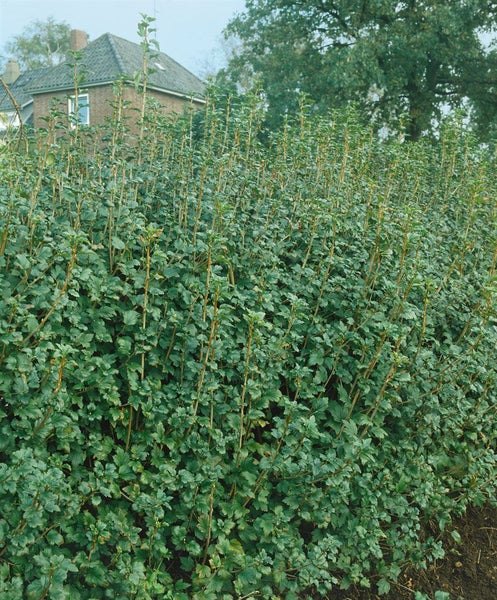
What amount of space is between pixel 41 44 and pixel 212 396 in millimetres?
58685

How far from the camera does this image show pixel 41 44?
5438cm

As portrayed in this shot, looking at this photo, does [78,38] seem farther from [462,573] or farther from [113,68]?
[462,573]

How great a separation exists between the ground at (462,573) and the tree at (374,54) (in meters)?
13.6

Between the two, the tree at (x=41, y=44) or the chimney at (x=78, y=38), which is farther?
the tree at (x=41, y=44)

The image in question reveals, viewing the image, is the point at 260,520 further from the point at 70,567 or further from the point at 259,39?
the point at 259,39

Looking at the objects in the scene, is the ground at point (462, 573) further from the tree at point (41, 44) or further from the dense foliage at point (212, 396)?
the tree at point (41, 44)

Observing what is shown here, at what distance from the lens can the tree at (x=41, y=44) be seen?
177ft

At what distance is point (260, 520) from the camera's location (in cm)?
280

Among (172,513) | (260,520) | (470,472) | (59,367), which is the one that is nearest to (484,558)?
(470,472)

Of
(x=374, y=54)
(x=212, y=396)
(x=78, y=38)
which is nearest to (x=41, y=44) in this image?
(x=78, y=38)

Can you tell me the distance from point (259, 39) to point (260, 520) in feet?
63.2

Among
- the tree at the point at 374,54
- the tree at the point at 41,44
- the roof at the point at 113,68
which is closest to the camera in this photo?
the tree at the point at 374,54

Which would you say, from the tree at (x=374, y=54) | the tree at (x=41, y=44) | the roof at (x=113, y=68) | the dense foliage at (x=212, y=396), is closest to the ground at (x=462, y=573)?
the dense foliage at (x=212, y=396)

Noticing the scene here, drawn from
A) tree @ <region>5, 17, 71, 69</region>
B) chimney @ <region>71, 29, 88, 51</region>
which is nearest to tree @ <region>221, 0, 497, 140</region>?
chimney @ <region>71, 29, 88, 51</region>
